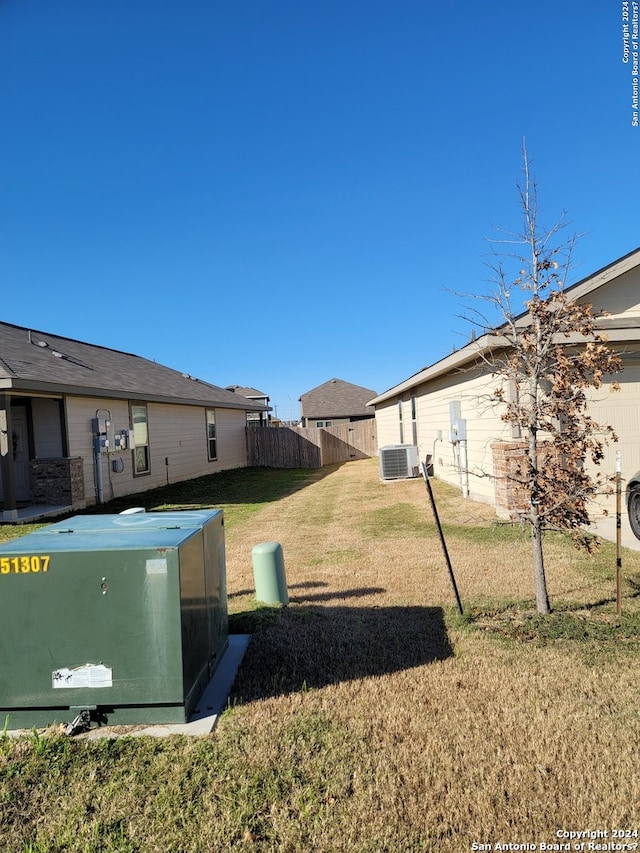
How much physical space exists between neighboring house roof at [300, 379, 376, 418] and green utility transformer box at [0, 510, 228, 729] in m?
37.5

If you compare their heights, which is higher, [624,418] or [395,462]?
[624,418]

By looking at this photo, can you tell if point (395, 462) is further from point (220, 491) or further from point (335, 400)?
point (335, 400)

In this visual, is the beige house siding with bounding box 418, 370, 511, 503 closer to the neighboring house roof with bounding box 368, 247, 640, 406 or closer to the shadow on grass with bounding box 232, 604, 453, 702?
the neighboring house roof with bounding box 368, 247, 640, 406

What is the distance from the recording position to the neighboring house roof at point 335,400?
1626 inches

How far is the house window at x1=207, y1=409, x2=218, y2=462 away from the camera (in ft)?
66.8

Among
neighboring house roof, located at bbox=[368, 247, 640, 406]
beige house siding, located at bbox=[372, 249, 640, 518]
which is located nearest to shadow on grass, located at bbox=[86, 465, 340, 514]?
beige house siding, located at bbox=[372, 249, 640, 518]

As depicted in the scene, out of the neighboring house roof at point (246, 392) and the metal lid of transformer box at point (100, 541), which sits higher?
the neighboring house roof at point (246, 392)

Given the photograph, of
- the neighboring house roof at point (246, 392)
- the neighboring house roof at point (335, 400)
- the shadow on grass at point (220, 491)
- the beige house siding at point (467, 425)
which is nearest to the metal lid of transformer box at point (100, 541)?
the beige house siding at point (467, 425)

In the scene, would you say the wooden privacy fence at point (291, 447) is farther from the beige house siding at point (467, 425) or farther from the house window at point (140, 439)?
the house window at point (140, 439)

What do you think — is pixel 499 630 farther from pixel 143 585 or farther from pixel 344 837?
pixel 143 585

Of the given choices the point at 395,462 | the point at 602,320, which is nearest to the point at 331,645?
the point at 602,320

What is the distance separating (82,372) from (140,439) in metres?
2.64

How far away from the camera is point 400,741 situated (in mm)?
2885

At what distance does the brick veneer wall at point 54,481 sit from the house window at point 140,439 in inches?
115
